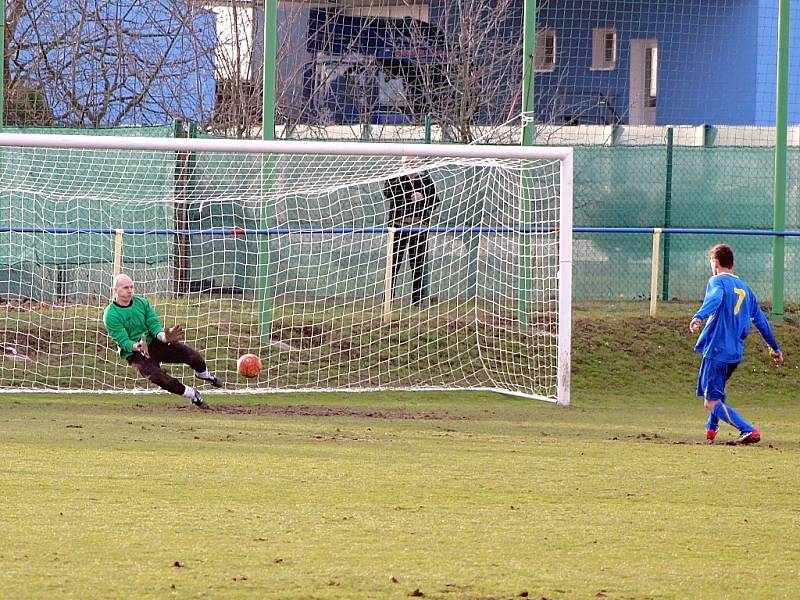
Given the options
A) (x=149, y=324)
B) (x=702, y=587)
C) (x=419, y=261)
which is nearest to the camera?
(x=702, y=587)

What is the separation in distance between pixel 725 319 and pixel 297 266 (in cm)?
621

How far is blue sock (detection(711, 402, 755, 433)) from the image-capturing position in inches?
380

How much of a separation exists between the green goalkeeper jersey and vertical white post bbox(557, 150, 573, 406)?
Result: 3.70m

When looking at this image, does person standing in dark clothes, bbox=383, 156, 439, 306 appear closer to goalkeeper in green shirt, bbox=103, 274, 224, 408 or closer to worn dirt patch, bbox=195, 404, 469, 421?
worn dirt patch, bbox=195, 404, 469, 421

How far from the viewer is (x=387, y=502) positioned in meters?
6.94

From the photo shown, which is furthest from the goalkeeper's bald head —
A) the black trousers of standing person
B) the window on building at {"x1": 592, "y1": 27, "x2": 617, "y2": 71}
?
the window on building at {"x1": 592, "y1": 27, "x2": 617, "y2": 71}

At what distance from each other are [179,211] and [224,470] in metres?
8.07

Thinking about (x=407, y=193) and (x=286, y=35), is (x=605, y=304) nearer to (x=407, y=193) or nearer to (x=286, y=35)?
(x=407, y=193)

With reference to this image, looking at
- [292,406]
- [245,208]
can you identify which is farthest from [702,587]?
[245,208]

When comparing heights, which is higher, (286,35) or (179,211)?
(286,35)

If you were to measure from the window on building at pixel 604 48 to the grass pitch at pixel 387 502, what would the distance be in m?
7.28

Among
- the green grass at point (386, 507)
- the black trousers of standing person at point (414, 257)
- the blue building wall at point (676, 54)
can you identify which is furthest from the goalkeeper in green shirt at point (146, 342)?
the blue building wall at point (676, 54)

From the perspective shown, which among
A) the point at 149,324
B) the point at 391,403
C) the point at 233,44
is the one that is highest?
the point at 233,44

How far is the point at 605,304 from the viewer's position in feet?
54.7
